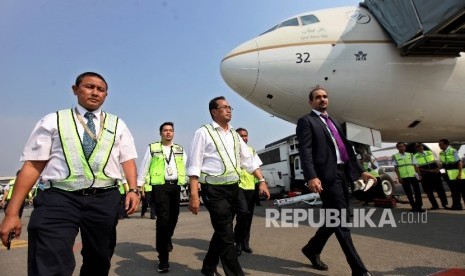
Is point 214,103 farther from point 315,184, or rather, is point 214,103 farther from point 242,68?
point 242,68

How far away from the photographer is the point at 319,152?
12.6ft

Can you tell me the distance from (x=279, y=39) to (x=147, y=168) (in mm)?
5222

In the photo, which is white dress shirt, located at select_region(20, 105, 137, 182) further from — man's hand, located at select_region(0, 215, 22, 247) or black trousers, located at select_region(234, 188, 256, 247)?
black trousers, located at select_region(234, 188, 256, 247)

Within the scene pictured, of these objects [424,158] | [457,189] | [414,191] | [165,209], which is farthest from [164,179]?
[424,158]

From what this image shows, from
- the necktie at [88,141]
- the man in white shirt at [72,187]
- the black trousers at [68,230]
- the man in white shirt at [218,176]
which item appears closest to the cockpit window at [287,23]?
the man in white shirt at [218,176]

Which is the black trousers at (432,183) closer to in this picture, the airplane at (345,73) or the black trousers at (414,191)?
the black trousers at (414,191)

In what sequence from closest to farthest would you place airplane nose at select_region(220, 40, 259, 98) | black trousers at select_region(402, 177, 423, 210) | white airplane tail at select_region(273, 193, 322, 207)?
black trousers at select_region(402, 177, 423, 210) → airplane nose at select_region(220, 40, 259, 98) → white airplane tail at select_region(273, 193, 322, 207)

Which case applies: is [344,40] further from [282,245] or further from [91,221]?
[91,221]

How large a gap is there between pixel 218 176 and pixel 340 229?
1.37 metres

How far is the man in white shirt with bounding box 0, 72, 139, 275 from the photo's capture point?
2303mm

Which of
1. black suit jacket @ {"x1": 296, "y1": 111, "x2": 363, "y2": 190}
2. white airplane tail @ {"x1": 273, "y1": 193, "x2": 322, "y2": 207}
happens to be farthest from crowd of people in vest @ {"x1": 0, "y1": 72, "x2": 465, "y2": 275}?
white airplane tail @ {"x1": 273, "y1": 193, "x2": 322, "y2": 207}

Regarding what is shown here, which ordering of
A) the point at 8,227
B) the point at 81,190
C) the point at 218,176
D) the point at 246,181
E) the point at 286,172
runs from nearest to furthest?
1. the point at 8,227
2. the point at 81,190
3. the point at 218,176
4. the point at 246,181
5. the point at 286,172

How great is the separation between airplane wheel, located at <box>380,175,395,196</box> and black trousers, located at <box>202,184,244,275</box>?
7.80m

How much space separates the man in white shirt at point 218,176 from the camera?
3.51 meters
